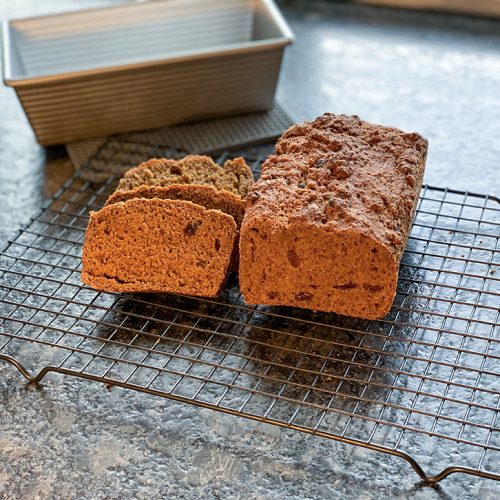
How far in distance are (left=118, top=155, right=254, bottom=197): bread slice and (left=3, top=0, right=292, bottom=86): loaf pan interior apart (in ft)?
3.06

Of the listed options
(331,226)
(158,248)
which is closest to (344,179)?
(331,226)

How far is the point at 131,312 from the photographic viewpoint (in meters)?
2.46

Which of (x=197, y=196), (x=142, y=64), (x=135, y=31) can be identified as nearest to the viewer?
(x=197, y=196)

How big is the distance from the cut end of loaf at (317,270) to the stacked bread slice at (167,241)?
12 centimetres

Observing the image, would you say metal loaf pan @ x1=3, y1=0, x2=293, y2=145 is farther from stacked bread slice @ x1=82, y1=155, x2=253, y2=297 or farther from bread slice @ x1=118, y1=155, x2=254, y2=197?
stacked bread slice @ x1=82, y1=155, x2=253, y2=297

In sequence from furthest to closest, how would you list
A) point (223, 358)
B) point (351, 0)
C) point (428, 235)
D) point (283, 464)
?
point (351, 0)
point (428, 235)
point (223, 358)
point (283, 464)

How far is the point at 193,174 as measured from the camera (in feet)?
8.67

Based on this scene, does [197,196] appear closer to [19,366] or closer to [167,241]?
[167,241]

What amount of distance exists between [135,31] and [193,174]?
→ 1271 mm

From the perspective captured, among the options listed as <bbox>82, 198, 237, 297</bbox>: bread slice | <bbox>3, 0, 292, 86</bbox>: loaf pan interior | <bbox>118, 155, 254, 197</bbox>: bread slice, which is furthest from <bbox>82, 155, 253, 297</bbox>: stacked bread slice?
<bbox>3, 0, 292, 86</bbox>: loaf pan interior

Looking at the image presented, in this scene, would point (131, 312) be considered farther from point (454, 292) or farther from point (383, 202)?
point (454, 292)

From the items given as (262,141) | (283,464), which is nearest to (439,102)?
(262,141)

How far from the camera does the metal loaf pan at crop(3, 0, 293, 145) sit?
10.4ft

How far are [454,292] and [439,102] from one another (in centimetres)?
143
